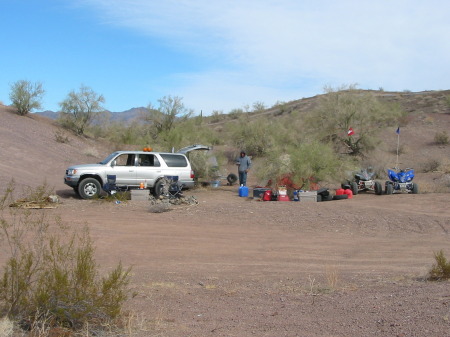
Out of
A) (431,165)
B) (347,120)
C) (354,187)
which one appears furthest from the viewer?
(347,120)

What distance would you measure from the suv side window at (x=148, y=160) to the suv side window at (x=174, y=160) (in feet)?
1.19

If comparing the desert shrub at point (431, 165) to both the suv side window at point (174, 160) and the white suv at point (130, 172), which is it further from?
the suv side window at point (174, 160)

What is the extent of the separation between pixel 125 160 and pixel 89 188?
7.45 ft

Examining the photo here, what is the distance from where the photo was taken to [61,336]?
17.4 ft

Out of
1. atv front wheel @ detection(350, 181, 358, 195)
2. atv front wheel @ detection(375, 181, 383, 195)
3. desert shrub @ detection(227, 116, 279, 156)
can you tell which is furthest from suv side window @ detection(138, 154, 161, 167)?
desert shrub @ detection(227, 116, 279, 156)

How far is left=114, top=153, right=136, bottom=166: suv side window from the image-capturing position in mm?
19719

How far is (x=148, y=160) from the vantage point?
19938 mm

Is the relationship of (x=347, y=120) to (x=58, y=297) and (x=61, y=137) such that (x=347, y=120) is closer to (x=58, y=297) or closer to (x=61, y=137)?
(x=61, y=137)

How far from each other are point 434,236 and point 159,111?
29427mm

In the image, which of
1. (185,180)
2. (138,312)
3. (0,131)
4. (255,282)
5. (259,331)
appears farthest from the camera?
(0,131)

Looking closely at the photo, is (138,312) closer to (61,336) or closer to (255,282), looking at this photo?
(61,336)

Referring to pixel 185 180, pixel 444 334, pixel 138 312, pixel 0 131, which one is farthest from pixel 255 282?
pixel 0 131

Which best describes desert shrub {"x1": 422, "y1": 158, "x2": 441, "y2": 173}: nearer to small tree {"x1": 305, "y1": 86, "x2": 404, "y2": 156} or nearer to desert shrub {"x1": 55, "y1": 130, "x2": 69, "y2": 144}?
small tree {"x1": 305, "y1": 86, "x2": 404, "y2": 156}

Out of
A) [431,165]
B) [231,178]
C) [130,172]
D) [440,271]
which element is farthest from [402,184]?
[440,271]
